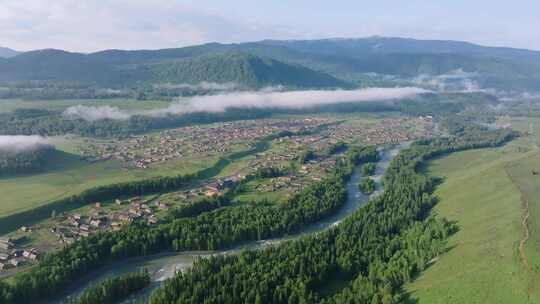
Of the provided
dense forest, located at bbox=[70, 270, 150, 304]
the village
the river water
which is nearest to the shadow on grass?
the river water

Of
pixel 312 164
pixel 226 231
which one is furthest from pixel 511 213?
pixel 312 164

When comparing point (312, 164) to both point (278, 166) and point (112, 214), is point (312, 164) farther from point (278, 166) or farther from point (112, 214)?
point (112, 214)

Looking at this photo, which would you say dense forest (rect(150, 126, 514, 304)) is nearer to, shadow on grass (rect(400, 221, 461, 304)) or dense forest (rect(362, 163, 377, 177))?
shadow on grass (rect(400, 221, 461, 304))

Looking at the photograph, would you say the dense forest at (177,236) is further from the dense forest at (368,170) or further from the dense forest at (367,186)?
the dense forest at (368,170)

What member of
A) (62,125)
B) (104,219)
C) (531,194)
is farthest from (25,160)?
(531,194)

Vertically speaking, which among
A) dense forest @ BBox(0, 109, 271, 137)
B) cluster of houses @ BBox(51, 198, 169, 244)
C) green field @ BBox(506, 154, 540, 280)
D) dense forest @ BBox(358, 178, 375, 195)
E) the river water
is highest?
dense forest @ BBox(0, 109, 271, 137)

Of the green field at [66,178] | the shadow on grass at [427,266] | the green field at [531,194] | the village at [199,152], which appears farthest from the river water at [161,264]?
the green field at [66,178]
